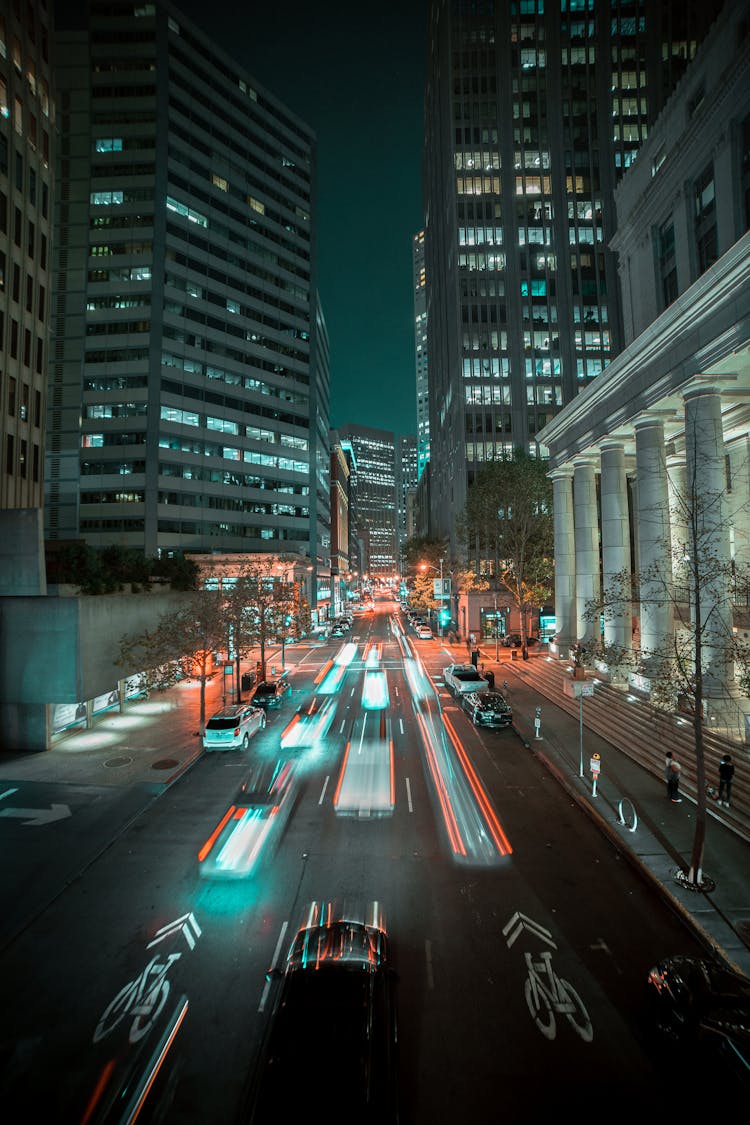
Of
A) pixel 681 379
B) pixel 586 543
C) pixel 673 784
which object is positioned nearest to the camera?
pixel 673 784

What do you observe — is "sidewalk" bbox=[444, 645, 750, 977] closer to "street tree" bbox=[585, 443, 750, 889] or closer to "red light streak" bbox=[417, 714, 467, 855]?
"street tree" bbox=[585, 443, 750, 889]

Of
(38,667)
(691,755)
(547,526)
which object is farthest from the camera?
(547,526)

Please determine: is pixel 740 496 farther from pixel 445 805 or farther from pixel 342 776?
pixel 342 776

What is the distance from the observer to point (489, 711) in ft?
80.2

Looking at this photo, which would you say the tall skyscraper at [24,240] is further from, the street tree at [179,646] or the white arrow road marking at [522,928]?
the white arrow road marking at [522,928]

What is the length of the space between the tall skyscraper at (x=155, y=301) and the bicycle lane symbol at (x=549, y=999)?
192ft

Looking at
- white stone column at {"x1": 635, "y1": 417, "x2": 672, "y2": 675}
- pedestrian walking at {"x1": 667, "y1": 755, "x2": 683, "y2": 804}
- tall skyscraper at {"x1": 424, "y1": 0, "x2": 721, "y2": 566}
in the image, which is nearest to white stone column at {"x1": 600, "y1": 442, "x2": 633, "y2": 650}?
white stone column at {"x1": 635, "y1": 417, "x2": 672, "y2": 675}

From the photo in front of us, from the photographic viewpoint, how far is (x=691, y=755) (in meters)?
17.9

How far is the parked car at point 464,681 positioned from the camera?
28828 mm

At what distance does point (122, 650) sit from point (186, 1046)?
1957 centimetres

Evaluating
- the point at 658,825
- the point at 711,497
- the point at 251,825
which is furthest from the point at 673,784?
the point at 251,825

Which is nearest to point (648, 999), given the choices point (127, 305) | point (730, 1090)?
point (730, 1090)

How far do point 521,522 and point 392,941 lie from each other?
4236 centimetres

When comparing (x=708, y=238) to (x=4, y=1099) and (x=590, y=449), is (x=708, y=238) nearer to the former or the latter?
(x=590, y=449)
